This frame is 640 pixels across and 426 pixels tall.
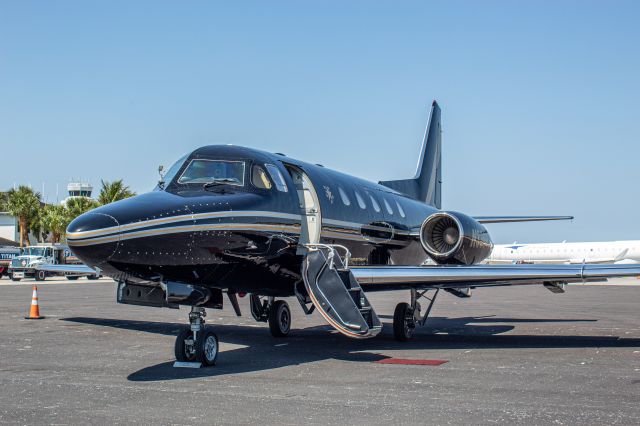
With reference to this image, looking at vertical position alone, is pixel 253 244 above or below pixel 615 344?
above

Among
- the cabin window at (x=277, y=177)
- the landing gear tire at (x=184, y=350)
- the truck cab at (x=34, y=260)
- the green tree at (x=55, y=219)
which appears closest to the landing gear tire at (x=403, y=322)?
the cabin window at (x=277, y=177)

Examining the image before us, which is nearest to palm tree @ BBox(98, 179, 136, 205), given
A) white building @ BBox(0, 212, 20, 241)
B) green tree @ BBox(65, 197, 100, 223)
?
green tree @ BBox(65, 197, 100, 223)

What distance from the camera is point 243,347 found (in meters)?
13.8

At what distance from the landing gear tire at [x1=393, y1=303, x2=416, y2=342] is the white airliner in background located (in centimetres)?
8008

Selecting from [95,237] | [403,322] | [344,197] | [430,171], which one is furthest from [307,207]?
[430,171]

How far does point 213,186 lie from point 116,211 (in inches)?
80.9

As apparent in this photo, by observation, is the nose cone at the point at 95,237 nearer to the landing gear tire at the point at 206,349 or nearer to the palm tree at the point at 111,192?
the landing gear tire at the point at 206,349

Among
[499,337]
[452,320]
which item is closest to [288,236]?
[499,337]

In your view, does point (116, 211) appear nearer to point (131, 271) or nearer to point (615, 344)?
point (131, 271)

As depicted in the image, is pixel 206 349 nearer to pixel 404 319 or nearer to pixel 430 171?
pixel 404 319

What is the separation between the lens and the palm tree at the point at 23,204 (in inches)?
3167

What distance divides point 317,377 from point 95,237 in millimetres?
3412

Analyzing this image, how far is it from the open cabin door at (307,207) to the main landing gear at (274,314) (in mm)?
2555

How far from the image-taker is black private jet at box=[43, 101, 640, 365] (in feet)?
33.4
